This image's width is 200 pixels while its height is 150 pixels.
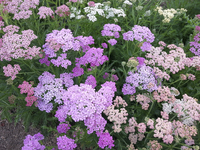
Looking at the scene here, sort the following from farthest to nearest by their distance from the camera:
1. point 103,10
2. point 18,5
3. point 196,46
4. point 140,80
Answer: point 103,10
point 196,46
point 18,5
point 140,80

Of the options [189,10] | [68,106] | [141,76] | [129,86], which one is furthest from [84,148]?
[189,10]

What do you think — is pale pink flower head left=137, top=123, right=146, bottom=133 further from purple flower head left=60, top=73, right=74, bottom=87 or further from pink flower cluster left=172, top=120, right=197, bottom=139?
purple flower head left=60, top=73, right=74, bottom=87

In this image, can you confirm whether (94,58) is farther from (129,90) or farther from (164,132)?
(164,132)

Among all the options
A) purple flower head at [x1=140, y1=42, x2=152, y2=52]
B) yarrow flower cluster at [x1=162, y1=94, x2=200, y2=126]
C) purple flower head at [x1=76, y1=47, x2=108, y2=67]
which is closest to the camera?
yarrow flower cluster at [x1=162, y1=94, x2=200, y2=126]

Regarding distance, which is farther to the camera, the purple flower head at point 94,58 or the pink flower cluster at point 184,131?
the purple flower head at point 94,58

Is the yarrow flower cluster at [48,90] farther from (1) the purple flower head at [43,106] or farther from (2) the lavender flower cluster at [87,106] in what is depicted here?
(2) the lavender flower cluster at [87,106]

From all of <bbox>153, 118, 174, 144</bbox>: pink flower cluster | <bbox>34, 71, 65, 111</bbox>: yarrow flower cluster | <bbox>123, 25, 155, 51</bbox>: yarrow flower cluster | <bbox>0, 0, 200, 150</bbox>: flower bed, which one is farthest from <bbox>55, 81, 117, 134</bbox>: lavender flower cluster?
<bbox>123, 25, 155, 51</bbox>: yarrow flower cluster

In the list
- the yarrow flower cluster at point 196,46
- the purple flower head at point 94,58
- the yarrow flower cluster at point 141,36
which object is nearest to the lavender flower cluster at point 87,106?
the purple flower head at point 94,58

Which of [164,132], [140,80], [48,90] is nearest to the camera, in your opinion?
[164,132]

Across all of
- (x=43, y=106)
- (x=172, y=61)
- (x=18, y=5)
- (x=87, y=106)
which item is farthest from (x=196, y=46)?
(x=18, y=5)

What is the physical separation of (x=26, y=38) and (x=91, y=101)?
1695 millimetres

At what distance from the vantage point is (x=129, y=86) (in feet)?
10.3

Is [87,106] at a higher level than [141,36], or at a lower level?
lower

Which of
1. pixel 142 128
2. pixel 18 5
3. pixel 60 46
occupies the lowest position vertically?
pixel 142 128
